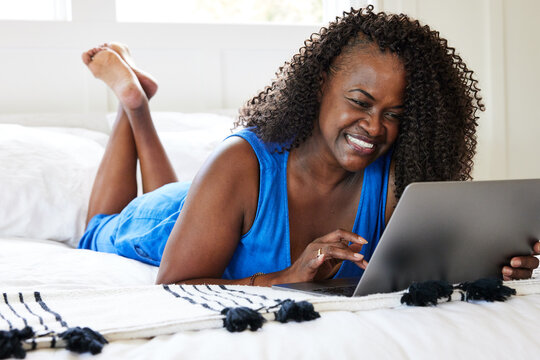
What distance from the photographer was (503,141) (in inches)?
135

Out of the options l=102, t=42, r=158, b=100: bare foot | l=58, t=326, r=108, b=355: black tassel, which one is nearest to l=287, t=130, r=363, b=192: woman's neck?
l=58, t=326, r=108, b=355: black tassel

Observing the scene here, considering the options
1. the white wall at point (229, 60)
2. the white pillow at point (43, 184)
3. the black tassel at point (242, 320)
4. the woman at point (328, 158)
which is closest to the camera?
the black tassel at point (242, 320)

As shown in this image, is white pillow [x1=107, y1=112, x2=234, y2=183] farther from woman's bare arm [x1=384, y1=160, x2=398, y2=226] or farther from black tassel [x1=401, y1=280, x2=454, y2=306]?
black tassel [x1=401, y1=280, x2=454, y2=306]

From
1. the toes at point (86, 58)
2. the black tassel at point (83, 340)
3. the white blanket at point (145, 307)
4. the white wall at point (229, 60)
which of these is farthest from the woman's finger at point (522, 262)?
the white wall at point (229, 60)

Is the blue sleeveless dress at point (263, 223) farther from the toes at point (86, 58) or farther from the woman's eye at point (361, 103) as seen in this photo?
the toes at point (86, 58)

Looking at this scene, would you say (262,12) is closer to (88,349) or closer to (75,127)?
(75,127)

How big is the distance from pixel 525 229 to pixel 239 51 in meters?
2.05

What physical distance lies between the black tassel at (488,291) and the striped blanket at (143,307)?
22mm

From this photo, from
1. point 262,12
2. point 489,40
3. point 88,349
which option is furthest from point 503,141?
point 88,349

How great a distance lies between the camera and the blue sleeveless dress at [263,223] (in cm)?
146

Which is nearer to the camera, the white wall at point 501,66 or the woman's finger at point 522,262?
the woman's finger at point 522,262

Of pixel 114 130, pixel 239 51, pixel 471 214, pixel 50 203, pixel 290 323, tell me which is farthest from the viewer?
pixel 239 51

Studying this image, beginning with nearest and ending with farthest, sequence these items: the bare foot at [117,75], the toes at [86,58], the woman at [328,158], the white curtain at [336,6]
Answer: the woman at [328,158], the bare foot at [117,75], the toes at [86,58], the white curtain at [336,6]

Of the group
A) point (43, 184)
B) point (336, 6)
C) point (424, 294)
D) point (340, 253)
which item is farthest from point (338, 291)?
point (336, 6)
